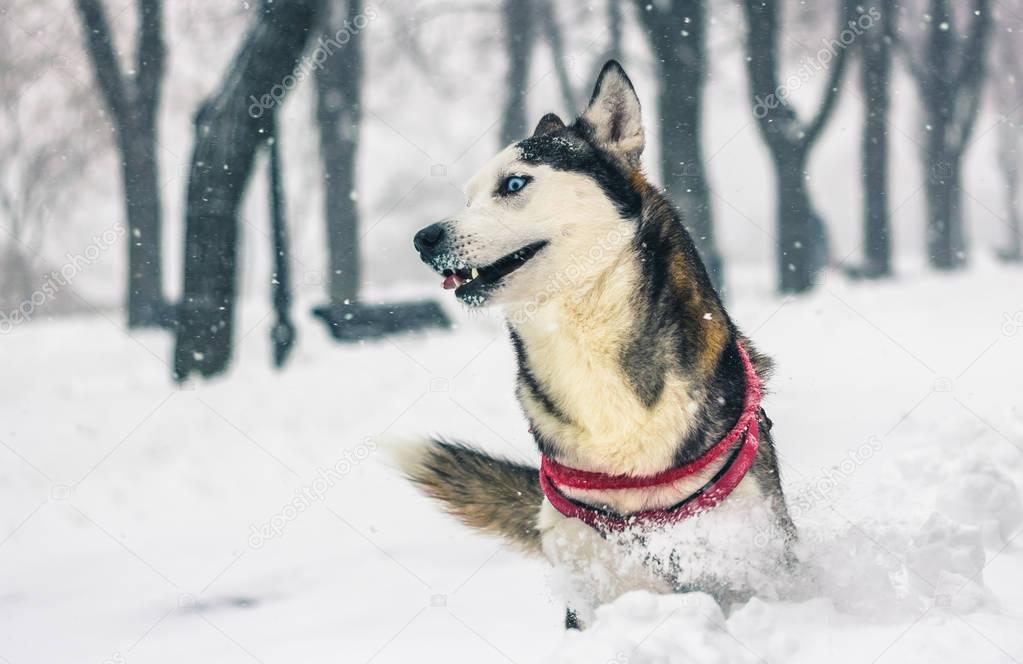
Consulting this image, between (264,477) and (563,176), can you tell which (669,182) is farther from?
(563,176)

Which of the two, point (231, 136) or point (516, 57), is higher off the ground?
point (231, 136)

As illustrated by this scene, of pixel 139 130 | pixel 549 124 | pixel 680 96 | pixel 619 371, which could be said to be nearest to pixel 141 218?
pixel 139 130

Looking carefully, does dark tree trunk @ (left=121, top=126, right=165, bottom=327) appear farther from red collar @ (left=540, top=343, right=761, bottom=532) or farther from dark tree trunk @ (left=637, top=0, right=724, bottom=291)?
red collar @ (left=540, top=343, right=761, bottom=532)

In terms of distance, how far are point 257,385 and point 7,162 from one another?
2145 centimetres

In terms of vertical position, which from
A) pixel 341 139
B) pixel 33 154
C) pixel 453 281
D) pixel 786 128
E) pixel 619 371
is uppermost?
pixel 453 281

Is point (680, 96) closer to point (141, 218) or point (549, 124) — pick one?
point (549, 124)

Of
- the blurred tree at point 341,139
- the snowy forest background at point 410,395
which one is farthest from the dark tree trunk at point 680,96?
the blurred tree at point 341,139

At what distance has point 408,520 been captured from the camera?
15.2ft

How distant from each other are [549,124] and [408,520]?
234 cm

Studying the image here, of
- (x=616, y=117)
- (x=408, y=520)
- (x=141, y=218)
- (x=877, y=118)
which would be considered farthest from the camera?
(x=877, y=118)

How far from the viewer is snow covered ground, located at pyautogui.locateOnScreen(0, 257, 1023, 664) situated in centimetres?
259

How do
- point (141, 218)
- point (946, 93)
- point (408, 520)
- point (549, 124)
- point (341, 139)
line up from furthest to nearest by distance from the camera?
1. point (946, 93)
2. point (341, 139)
3. point (141, 218)
4. point (408, 520)
5. point (549, 124)

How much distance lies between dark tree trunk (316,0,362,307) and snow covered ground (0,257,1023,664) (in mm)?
3238

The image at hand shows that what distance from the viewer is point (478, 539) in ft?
13.8
